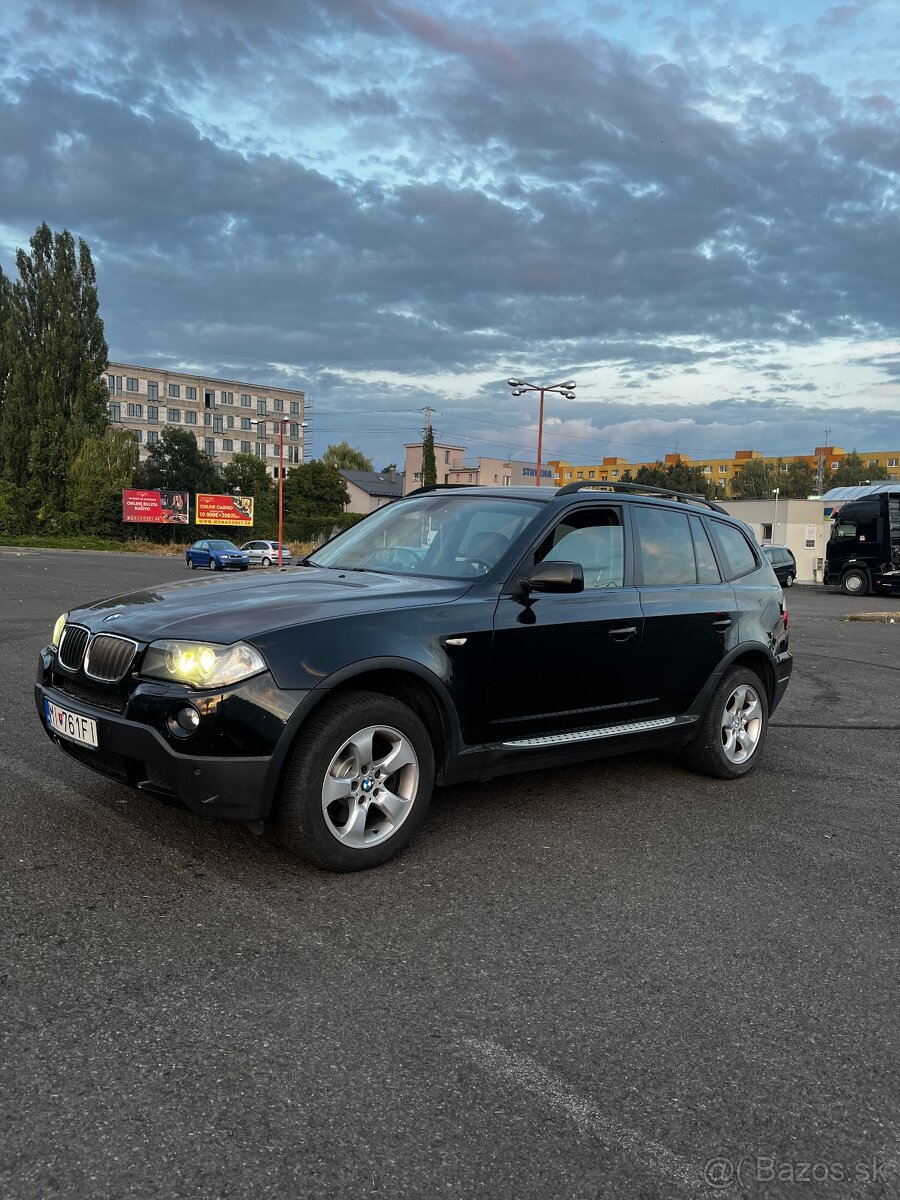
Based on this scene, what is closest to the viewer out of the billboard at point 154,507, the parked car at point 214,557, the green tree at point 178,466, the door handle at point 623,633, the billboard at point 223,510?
the door handle at point 623,633

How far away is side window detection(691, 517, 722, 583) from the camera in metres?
5.55

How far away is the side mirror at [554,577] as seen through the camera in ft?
14.0

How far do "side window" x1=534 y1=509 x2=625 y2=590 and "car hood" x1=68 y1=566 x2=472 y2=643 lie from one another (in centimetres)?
59

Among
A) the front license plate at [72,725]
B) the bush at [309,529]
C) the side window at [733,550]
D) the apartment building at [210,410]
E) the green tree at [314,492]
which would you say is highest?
the apartment building at [210,410]

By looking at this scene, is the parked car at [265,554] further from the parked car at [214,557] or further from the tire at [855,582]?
the tire at [855,582]

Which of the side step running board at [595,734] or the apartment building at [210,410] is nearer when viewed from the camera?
the side step running board at [595,734]

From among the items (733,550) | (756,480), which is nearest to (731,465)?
(756,480)

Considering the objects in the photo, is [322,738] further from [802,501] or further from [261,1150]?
[802,501]

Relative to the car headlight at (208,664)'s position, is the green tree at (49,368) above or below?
above

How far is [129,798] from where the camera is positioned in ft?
15.0

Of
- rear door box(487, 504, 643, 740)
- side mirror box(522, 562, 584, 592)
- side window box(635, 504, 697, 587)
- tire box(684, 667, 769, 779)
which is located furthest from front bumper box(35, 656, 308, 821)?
tire box(684, 667, 769, 779)

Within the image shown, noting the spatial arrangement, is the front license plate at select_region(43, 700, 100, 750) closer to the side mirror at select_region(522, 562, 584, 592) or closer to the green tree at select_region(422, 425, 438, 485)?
the side mirror at select_region(522, 562, 584, 592)

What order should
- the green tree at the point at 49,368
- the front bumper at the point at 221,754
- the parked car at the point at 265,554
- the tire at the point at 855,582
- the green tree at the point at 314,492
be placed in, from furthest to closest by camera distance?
the green tree at the point at 314,492 < the green tree at the point at 49,368 < the parked car at the point at 265,554 < the tire at the point at 855,582 < the front bumper at the point at 221,754

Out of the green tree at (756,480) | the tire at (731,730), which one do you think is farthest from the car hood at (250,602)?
the green tree at (756,480)
